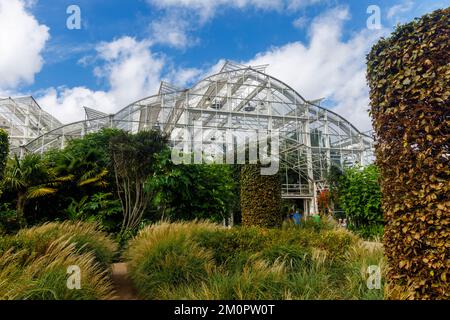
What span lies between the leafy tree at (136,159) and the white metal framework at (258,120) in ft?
26.9

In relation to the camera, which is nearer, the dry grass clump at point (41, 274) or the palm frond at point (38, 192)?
the dry grass clump at point (41, 274)

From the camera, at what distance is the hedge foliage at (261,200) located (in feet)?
25.3

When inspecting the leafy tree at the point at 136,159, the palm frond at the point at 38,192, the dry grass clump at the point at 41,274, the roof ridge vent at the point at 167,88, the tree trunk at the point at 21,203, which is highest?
the roof ridge vent at the point at 167,88

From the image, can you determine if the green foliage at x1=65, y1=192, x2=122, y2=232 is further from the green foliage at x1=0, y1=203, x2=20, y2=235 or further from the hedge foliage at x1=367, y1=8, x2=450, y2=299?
the hedge foliage at x1=367, y1=8, x2=450, y2=299

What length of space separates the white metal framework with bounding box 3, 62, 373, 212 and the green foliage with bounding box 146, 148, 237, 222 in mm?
7948

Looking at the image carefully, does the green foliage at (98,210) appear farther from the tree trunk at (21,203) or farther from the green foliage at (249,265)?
the green foliage at (249,265)

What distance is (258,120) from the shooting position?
745 inches

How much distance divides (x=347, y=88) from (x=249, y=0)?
270 centimetres

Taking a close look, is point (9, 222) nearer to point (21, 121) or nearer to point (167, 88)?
point (167, 88)

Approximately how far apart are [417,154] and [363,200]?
6871 millimetres

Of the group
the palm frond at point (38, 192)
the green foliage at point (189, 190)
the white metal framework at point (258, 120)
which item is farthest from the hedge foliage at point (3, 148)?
the white metal framework at point (258, 120)

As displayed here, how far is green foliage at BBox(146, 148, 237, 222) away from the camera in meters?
7.63
